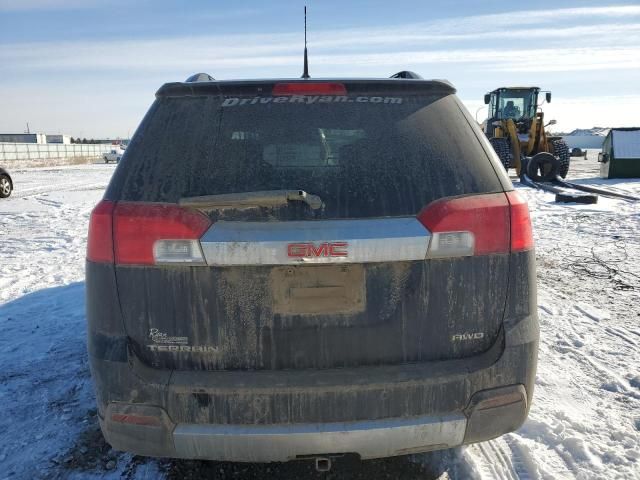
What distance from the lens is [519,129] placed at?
19.7m

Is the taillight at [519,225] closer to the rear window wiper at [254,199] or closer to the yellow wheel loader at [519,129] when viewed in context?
the rear window wiper at [254,199]

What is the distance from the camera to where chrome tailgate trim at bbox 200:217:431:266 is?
1744 millimetres

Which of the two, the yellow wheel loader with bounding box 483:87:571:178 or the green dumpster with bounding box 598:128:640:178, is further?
the green dumpster with bounding box 598:128:640:178

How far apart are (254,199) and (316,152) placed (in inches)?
16.3

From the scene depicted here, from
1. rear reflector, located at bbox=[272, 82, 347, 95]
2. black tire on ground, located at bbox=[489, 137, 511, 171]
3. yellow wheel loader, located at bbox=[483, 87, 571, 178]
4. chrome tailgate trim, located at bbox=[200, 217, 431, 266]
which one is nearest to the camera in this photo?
chrome tailgate trim, located at bbox=[200, 217, 431, 266]

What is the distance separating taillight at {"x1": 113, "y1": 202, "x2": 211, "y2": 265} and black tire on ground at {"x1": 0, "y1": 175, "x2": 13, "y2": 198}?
1528 cm

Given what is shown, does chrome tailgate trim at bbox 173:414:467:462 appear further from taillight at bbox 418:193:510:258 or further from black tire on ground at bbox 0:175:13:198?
black tire on ground at bbox 0:175:13:198

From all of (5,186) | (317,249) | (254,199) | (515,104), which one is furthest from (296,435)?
(515,104)

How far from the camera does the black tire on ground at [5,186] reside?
46.8 ft

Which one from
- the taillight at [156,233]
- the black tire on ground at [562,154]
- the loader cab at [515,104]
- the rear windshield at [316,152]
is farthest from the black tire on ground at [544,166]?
the taillight at [156,233]

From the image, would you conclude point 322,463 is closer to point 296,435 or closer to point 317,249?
point 296,435

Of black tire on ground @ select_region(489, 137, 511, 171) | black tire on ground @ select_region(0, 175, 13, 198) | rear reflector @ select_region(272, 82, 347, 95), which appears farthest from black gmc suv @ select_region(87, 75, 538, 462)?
black tire on ground @ select_region(489, 137, 511, 171)

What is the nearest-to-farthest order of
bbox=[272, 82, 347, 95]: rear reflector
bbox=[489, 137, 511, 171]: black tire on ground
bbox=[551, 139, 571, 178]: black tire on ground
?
bbox=[272, 82, 347, 95]: rear reflector → bbox=[489, 137, 511, 171]: black tire on ground → bbox=[551, 139, 571, 178]: black tire on ground

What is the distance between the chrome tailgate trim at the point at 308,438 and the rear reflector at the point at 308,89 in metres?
1.37
